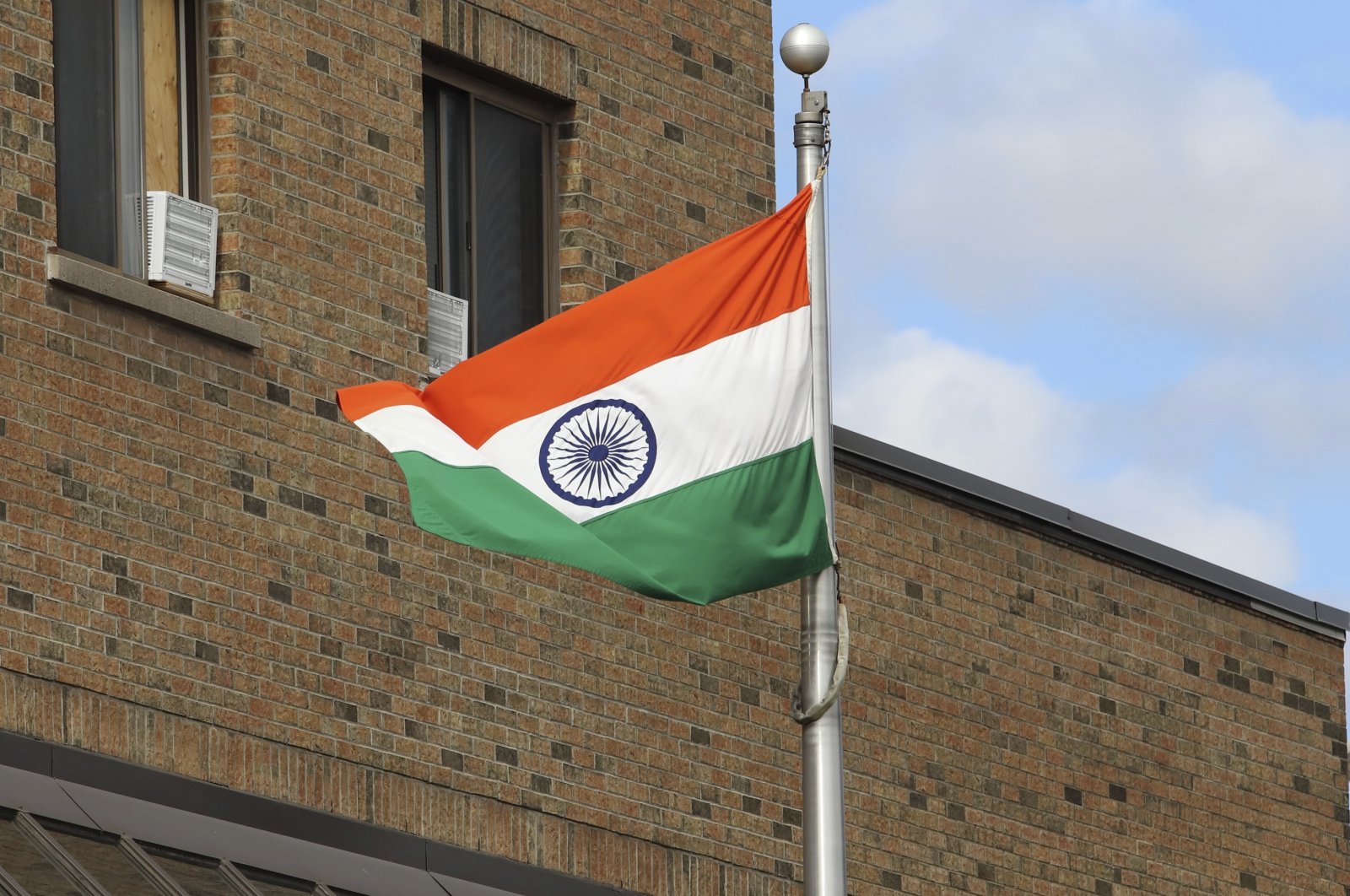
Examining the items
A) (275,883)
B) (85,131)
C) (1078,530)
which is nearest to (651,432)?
(275,883)

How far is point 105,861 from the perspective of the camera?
1291 cm

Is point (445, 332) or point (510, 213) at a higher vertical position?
point (510, 213)

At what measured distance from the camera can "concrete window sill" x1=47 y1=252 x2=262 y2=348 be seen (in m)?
13.8

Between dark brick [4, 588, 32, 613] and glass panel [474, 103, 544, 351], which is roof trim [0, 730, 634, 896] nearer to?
dark brick [4, 588, 32, 613]

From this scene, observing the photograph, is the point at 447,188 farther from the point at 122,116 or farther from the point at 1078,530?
the point at 1078,530

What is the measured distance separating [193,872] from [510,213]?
5.14 metres

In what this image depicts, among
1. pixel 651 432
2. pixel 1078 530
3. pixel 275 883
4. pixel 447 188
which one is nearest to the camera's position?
pixel 651 432

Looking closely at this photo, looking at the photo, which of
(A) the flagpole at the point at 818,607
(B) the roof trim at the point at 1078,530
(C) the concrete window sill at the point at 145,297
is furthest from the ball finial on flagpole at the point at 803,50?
(B) the roof trim at the point at 1078,530

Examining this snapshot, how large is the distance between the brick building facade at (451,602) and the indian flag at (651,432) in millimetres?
2148

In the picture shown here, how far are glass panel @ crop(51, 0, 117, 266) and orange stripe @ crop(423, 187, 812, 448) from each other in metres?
3.02

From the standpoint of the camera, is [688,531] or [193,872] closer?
[688,531]

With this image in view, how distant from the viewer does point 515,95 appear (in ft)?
56.3

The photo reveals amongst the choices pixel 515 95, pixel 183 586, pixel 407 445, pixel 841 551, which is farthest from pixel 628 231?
pixel 407 445

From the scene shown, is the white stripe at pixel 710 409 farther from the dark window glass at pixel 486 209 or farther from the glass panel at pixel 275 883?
the dark window glass at pixel 486 209
